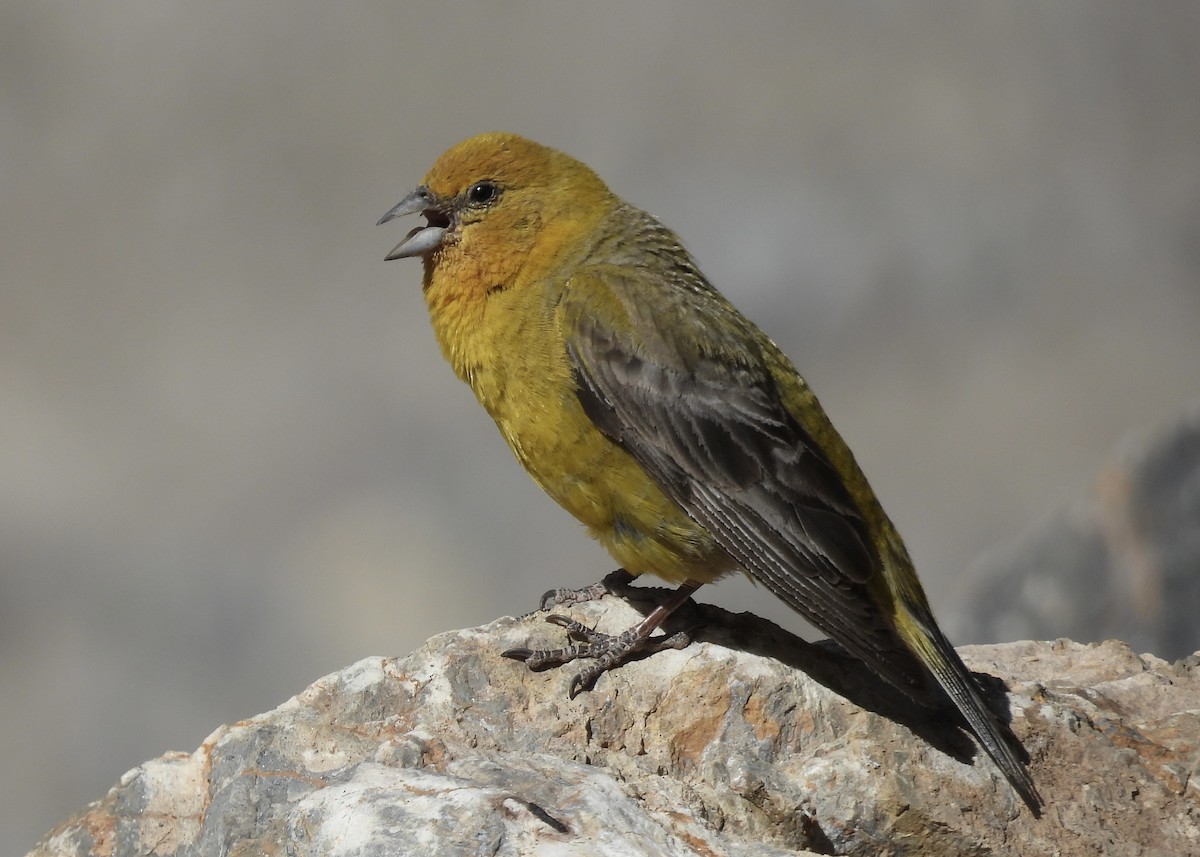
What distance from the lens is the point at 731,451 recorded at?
495cm

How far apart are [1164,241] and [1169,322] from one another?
782 mm

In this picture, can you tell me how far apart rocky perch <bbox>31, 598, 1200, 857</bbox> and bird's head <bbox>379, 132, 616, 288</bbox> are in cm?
134

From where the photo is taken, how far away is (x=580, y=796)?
12.8 feet

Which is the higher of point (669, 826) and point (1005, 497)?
point (1005, 497)

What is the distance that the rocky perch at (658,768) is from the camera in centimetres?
381

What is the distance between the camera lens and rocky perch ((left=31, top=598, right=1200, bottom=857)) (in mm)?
3809

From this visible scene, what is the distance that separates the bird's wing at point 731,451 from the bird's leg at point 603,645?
38 centimetres

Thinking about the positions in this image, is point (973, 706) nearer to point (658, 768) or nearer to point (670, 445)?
point (658, 768)

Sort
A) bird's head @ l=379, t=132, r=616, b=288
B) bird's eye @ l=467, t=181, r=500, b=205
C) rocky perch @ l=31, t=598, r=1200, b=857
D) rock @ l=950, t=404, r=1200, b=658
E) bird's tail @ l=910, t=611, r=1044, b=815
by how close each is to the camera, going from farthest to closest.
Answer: rock @ l=950, t=404, r=1200, b=658
bird's eye @ l=467, t=181, r=500, b=205
bird's head @ l=379, t=132, r=616, b=288
bird's tail @ l=910, t=611, r=1044, b=815
rocky perch @ l=31, t=598, r=1200, b=857

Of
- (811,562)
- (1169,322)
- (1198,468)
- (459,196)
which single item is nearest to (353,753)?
(811,562)

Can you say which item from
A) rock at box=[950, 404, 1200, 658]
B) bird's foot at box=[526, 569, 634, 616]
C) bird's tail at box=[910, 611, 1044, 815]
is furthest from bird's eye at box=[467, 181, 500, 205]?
rock at box=[950, 404, 1200, 658]

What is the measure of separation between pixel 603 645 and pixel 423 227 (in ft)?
5.60

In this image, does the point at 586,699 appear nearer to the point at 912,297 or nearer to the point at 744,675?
the point at 744,675

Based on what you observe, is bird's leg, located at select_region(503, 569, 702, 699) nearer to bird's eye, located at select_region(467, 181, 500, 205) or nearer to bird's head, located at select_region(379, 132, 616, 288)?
bird's head, located at select_region(379, 132, 616, 288)
